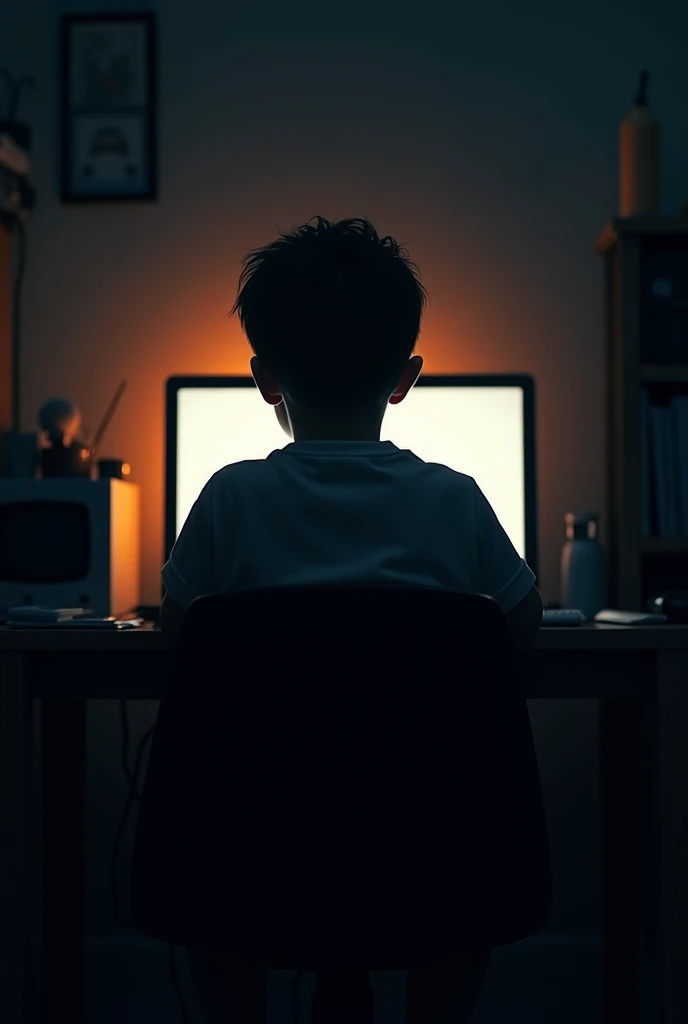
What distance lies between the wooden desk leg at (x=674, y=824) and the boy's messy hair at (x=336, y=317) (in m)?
0.56

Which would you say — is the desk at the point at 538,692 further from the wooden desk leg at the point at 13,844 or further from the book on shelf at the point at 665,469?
the book on shelf at the point at 665,469

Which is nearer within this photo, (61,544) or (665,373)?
(61,544)

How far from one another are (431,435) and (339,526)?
0.77 metres

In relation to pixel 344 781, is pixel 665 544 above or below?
above

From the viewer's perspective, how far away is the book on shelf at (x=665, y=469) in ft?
5.79

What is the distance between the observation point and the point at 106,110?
208 cm

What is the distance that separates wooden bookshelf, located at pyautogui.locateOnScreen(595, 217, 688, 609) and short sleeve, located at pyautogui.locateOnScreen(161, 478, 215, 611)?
0.94m

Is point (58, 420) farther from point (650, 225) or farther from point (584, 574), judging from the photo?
point (650, 225)

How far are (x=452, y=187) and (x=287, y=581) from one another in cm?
135

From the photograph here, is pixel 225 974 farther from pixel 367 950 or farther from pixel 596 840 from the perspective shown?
pixel 596 840

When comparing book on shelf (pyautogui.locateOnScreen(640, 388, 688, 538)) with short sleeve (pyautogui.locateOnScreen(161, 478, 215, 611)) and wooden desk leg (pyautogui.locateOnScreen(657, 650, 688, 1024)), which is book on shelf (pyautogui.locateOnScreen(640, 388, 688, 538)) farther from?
short sleeve (pyautogui.locateOnScreen(161, 478, 215, 611))

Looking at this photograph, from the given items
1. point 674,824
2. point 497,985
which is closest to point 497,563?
point 674,824

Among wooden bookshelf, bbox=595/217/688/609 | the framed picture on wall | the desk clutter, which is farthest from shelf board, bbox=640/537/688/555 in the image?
the framed picture on wall

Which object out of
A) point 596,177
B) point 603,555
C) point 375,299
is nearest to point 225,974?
point 375,299
